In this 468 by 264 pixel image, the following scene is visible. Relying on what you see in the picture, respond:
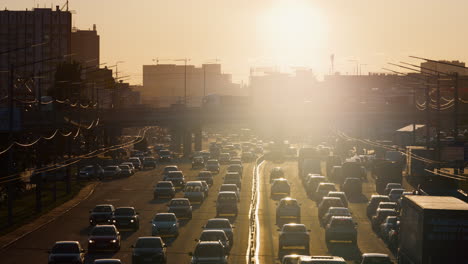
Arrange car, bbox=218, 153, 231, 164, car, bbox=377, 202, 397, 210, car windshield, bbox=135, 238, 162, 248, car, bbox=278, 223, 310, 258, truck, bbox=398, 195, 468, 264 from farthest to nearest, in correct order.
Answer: car, bbox=218, 153, 231, 164 → car, bbox=377, 202, 397, 210 → car, bbox=278, 223, 310, 258 → car windshield, bbox=135, 238, 162, 248 → truck, bbox=398, 195, 468, 264

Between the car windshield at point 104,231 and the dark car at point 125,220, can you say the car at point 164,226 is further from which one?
the car windshield at point 104,231

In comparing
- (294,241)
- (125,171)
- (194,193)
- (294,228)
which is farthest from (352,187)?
(294,241)

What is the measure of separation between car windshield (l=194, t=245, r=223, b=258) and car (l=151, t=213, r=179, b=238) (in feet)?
42.3

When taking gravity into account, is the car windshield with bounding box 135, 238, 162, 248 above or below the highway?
above

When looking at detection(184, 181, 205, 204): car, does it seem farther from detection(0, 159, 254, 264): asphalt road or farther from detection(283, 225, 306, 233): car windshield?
detection(283, 225, 306, 233): car windshield

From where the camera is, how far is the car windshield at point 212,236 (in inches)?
1559

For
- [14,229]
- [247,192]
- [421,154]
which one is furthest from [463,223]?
[421,154]

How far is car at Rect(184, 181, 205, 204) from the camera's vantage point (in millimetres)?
68188

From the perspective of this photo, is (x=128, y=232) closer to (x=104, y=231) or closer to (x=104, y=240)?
(x=104, y=231)

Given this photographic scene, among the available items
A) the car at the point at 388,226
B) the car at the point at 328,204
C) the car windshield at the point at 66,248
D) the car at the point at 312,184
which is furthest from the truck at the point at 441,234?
the car at the point at 312,184

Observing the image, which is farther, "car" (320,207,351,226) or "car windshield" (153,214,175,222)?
"car" (320,207,351,226)

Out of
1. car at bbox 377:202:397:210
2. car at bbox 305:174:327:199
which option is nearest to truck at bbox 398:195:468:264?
car at bbox 377:202:397:210

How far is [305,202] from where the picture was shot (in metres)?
69.2

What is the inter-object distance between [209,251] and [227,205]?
2435 cm
